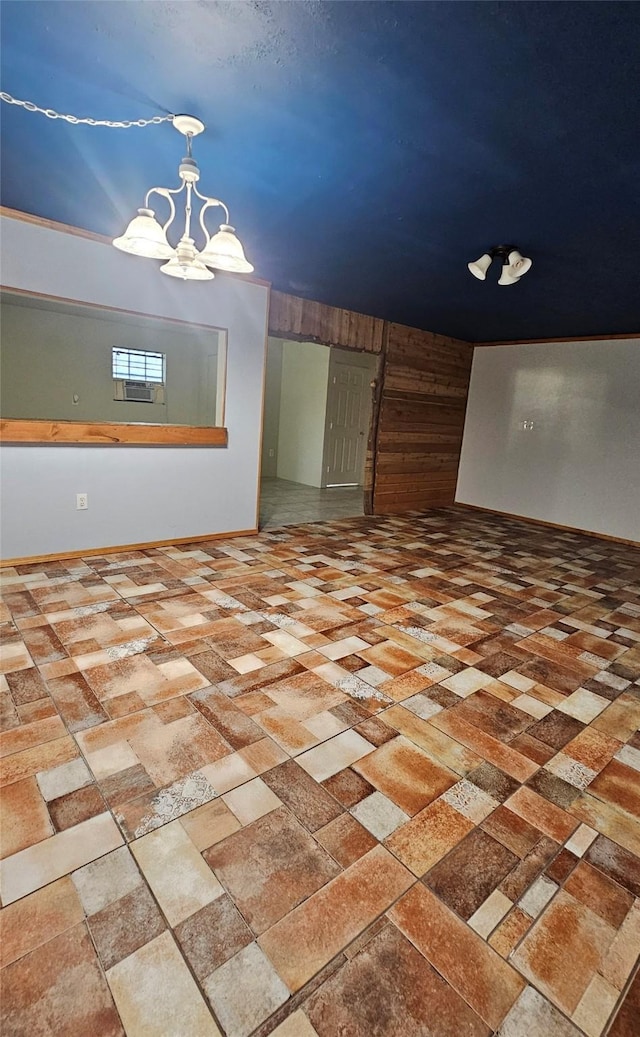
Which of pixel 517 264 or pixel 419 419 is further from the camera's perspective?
pixel 419 419

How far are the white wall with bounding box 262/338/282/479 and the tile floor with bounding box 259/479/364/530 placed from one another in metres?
0.34

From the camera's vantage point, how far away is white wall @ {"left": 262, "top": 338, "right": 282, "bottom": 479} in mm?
7871

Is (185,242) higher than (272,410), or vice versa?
(185,242)

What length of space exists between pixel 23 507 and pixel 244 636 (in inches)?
77.1

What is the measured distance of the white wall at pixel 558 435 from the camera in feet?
17.7

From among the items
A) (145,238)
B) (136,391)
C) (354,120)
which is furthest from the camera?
(136,391)

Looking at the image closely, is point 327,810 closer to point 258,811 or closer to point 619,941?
point 258,811

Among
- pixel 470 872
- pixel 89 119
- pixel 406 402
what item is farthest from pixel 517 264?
pixel 470 872

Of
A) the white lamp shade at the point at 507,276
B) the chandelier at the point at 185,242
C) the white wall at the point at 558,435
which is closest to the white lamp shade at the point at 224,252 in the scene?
the chandelier at the point at 185,242

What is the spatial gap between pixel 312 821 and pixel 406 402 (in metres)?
5.18

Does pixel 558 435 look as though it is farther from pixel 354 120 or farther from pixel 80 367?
pixel 80 367

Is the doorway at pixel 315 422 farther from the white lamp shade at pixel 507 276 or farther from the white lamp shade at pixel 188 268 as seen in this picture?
the white lamp shade at pixel 188 268

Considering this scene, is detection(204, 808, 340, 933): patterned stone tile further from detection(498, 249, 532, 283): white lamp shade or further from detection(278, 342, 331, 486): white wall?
detection(278, 342, 331, 486): white wall

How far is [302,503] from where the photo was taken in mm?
6367
